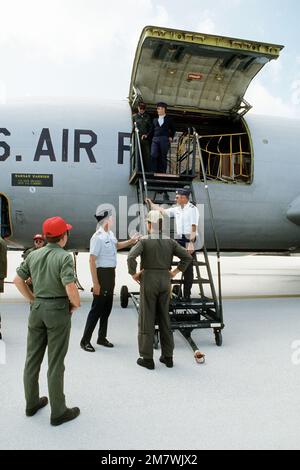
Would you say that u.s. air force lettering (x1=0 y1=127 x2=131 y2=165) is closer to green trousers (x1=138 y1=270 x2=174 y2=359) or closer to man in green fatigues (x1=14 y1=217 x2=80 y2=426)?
green trousers (x1=138 y1=270 x2=174 y2=359)

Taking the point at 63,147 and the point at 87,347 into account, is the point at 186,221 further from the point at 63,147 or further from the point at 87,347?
the point at 63,147

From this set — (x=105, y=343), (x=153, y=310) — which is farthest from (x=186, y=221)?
(x=105, y=343)

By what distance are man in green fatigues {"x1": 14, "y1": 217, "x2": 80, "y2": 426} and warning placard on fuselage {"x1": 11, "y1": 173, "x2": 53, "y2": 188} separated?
189 inches

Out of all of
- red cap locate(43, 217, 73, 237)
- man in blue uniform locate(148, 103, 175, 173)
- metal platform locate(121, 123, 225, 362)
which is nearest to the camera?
red cap locate(43, 217, 73, 237)

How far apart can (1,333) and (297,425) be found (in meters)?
4.88

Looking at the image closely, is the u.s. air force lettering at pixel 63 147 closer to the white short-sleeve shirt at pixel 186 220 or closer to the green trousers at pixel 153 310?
the white short-sleeve shirt at pixel 186 220

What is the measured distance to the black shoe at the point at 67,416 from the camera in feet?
11.1

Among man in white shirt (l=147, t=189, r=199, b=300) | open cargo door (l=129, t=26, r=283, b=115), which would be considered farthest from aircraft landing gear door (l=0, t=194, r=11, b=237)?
open cargo door (l=129, t=26, r=283, b=115)

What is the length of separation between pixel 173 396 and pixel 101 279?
7.01ft

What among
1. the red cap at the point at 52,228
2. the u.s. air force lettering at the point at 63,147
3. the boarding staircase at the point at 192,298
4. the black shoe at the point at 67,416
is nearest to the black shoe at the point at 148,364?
the boarding staircase at the point at 192,298

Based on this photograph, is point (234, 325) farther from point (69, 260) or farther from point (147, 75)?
point (147, 75)

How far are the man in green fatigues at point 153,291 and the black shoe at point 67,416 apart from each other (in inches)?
58.4

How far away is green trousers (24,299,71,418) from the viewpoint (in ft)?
11.1

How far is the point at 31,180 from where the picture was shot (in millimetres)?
8023
